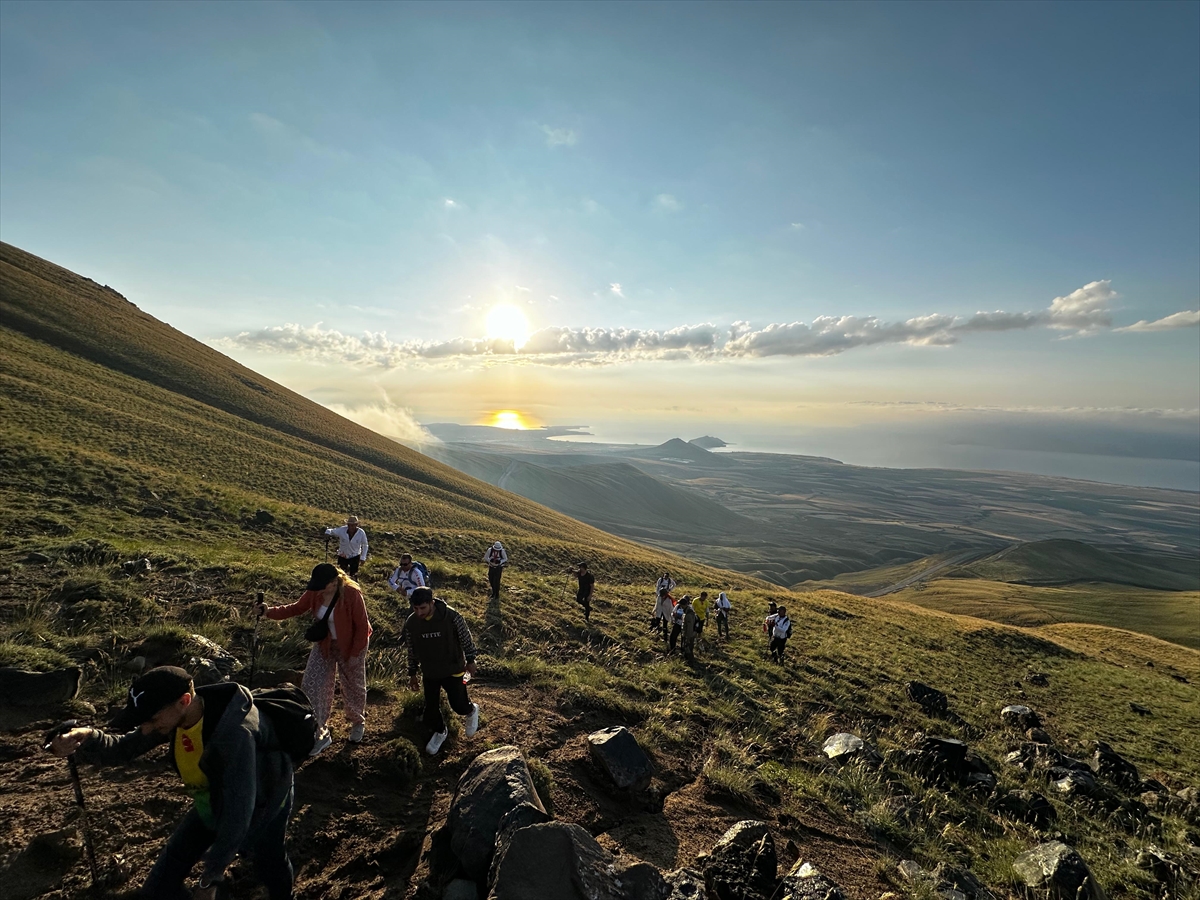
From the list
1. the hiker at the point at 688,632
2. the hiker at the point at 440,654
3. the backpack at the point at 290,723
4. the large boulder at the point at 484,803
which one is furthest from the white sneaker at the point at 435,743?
the hiker at the point at 688,632

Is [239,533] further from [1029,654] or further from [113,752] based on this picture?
[1029,654]

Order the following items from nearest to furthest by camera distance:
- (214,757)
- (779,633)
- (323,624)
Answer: (214,757) < (323,624) < (779,633)

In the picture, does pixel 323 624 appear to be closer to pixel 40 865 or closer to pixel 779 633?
pixel 40 865

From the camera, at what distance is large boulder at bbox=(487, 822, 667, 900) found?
4.33 m

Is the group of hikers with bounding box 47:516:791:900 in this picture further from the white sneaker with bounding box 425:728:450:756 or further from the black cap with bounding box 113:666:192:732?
the white sneaker with bounding box 425:728:450:756

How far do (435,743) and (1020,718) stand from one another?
2221 cm

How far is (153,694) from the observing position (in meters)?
3.36

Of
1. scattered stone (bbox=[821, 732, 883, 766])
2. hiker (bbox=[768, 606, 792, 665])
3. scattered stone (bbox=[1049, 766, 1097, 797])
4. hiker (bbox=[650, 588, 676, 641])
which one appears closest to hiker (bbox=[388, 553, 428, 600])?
hiker (bbox=[650, 588, 676, 641])

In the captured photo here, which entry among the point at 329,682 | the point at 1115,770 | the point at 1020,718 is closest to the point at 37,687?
the point at 329,682

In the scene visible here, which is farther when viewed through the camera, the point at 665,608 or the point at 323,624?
the point at 665,608

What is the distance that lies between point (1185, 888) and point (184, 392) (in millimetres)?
78412

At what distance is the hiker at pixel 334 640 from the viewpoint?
6613mm

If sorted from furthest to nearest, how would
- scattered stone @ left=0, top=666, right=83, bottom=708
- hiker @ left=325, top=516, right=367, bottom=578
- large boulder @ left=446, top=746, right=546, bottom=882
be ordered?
hiker @ left=325, top=516, right=367, bottom=578 < scattered stone @ left=0, top=666, right=83, bottom=708 < large boulder @ left=446, top=746, right=546, bottom=882

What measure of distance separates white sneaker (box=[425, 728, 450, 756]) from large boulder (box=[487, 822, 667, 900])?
3.25m
